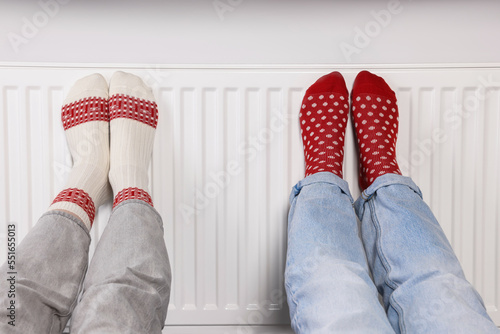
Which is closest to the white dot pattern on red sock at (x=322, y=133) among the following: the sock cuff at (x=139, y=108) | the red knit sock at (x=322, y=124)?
the red knit sock at (x=322, y=124)

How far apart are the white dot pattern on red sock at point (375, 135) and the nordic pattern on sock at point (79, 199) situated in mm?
479

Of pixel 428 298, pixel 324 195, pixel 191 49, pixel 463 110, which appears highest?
pixel 191 49

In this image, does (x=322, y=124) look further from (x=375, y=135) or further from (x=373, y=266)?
(x=373, y=266)

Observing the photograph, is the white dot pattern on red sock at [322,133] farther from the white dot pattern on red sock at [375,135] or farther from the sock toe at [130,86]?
the sock toe at [130,86]

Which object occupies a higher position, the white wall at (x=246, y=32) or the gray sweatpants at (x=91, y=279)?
the white wall at (x=246, y=32)

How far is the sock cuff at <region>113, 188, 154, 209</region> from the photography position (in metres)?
0.74

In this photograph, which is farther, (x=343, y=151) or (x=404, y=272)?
(x=343, y=151)

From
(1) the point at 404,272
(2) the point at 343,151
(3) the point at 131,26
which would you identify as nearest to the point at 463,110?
(2) the point at 343,151

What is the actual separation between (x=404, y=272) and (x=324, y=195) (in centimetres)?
17

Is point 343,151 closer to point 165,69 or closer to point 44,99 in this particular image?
point 165,69

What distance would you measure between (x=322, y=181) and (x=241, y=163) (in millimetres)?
150

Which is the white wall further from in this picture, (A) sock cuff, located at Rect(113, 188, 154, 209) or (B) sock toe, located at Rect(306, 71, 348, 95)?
(A) sock cuff, located at Rect(113, 188, 154, 209)

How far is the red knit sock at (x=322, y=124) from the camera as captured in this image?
801mm

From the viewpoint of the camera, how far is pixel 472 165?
0.82 m
